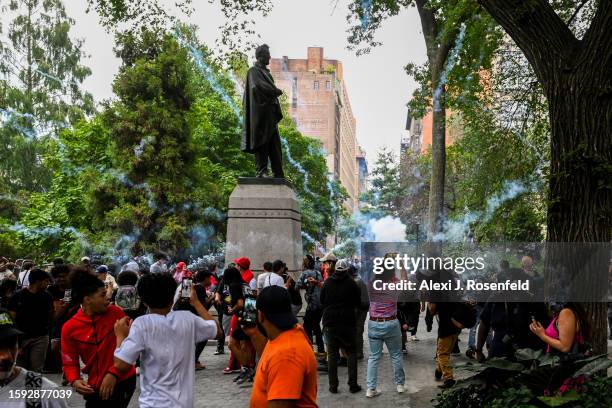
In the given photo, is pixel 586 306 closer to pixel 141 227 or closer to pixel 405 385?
pixel 405 385

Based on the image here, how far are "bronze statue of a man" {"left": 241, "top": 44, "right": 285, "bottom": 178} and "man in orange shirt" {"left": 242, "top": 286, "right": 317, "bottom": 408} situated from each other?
10.5 m

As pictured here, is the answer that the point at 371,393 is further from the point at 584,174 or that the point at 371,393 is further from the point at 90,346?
the point at 90,346

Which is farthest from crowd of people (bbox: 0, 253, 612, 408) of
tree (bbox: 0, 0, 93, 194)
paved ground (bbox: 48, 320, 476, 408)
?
tree (bbox: 0, 0, 93, 194)

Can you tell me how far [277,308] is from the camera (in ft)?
11.8

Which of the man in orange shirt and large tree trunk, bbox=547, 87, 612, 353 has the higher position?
large tree trunk, bbox=547, 87, 612, 353

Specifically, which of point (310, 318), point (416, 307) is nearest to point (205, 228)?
point (416, 307)

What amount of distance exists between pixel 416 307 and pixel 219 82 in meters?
35.7

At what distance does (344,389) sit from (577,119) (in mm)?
4938

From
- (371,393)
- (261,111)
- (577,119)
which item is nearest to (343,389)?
(371,393)

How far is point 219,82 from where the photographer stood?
157 feet

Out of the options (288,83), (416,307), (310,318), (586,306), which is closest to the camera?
(586,306)

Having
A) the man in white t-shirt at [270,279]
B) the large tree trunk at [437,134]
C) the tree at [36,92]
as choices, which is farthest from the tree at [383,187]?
the man in white t-shirt at [270,279]

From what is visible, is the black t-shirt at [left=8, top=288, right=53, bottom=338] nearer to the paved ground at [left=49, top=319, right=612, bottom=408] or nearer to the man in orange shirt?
the paved ground at [left=49, top=319, right=612, bottom=408]

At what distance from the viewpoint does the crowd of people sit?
11.6 ft
